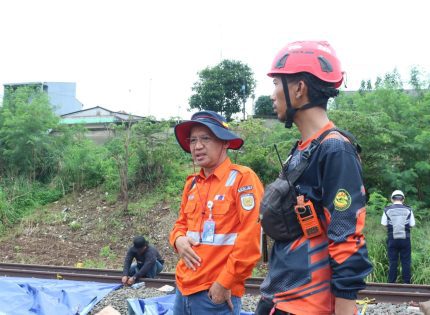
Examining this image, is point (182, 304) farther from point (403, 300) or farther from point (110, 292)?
point (403, 300)

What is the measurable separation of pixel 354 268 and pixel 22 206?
15.5m

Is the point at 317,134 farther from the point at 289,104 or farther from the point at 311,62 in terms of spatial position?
the point at 311,62

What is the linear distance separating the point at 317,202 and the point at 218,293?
3.80 feet

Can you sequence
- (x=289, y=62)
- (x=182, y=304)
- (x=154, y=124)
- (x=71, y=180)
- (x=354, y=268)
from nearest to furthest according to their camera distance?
(x=354, y=268) → (x=289, y=62) → (x=182, y=304) → (x=154, y=124) → (x=71, y=180)

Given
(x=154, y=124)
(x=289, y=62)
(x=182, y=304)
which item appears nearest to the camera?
(x=289, y=62)

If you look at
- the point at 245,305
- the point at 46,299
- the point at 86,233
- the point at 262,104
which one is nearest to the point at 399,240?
the point at 245,305

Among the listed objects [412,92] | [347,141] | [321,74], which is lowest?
[347,141]

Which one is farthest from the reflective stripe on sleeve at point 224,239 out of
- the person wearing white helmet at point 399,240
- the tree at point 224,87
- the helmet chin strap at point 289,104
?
the tree at point 224,87

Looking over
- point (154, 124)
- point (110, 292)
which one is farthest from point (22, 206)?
point (110, 292)

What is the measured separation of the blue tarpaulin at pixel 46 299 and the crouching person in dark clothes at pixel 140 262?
0.99 meters

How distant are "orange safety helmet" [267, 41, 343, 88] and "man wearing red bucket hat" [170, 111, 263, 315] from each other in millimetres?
1080

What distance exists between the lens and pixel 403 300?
6.61 meters

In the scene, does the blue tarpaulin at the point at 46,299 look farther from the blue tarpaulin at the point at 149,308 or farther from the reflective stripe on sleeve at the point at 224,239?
the reflective stripe on sleeve at the point at 224,239

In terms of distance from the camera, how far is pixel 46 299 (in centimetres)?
564
